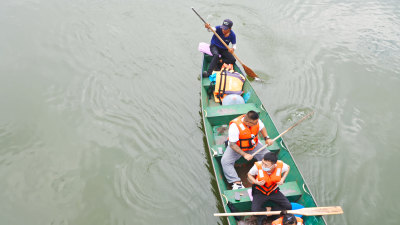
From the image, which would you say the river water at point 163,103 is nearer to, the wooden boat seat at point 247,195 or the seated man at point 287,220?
the wooden boat seat at point 247,195

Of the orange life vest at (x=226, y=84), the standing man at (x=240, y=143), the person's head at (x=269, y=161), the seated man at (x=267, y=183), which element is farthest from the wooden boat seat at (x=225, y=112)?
the person's head at (x=269, y=161)

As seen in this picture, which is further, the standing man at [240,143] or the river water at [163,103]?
the river water at [163,103]

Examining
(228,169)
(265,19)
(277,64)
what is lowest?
(228,169)

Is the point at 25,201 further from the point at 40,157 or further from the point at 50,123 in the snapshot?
the point at 50,123

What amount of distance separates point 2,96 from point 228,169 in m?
7.23

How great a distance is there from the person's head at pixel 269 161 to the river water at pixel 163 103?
6.59ft

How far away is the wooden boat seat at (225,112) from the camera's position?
7.28 m

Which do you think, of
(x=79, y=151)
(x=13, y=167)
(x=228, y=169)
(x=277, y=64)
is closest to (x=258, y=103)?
(x=228, y=169)

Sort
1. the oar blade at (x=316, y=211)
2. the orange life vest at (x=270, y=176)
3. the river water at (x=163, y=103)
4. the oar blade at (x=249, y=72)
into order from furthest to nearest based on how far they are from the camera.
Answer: the oar blade at (x=249, y=72), the river water at (x=163, y=103), the orange life vest at (x=270, y=176), the oar blade at (x=316, y=211)

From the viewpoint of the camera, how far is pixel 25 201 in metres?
6.41

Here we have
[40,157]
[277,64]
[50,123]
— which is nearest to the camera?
[40,157]

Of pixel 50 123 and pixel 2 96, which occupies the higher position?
pixel 2 96

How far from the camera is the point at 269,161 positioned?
190 inches

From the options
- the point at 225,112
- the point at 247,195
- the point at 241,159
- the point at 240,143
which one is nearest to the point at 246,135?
the point at 240,143
